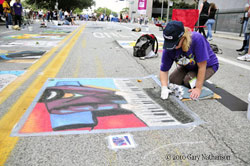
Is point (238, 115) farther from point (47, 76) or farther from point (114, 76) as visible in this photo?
point (47, 76)

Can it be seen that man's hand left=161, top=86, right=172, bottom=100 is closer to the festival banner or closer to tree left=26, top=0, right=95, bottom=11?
the festival banner

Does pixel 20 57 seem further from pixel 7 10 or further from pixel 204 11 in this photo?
pixel 7 10

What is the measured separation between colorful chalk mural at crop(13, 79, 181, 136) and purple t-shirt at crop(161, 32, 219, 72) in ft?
2.08

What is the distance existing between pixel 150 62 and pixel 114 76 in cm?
173

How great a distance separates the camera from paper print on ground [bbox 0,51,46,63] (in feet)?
17.6

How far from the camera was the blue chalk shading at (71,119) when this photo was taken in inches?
91.0

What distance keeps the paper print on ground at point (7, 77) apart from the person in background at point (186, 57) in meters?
2.45

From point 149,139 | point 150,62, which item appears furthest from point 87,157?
point 150,62

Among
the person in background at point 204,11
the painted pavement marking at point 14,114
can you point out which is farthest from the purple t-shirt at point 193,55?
the person in background at point 204,11

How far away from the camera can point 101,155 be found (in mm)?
1825

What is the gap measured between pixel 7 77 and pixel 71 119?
7.25 ft

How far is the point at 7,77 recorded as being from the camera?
3.96m

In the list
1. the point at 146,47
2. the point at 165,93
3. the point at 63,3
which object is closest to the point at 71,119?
the point at 165,93

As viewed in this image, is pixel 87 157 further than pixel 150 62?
No
